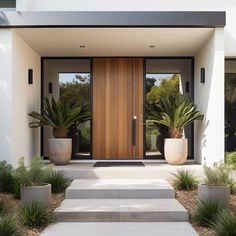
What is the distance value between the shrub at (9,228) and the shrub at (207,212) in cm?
265

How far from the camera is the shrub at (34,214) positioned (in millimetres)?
5957

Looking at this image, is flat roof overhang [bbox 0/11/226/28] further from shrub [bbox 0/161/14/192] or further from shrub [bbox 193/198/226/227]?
shrub [bbox 193/198/226/227]

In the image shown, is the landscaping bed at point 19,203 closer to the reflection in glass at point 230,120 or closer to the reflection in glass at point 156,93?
the reflection in glass at point 156,93

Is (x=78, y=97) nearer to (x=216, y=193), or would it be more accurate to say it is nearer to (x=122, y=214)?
(x=122, y=214)

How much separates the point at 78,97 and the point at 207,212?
6245 millimetres

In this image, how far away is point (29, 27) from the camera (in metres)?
8.67

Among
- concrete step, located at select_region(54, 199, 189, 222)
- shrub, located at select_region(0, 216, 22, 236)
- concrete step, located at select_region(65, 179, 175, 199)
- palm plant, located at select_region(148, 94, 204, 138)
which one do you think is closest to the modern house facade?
palm plant, located at select_region(148, 94, 204, 138)

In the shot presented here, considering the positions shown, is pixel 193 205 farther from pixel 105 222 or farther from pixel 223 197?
pixel 105 222

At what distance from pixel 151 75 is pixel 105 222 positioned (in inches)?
236

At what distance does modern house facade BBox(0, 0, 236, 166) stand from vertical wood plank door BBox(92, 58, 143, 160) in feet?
0.09

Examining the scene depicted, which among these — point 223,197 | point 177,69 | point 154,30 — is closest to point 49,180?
point 223,197

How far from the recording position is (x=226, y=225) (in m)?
5.30

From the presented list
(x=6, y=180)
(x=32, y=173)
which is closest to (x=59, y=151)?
(x=6, y=180)

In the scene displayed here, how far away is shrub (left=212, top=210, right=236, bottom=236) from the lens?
5237 mm
